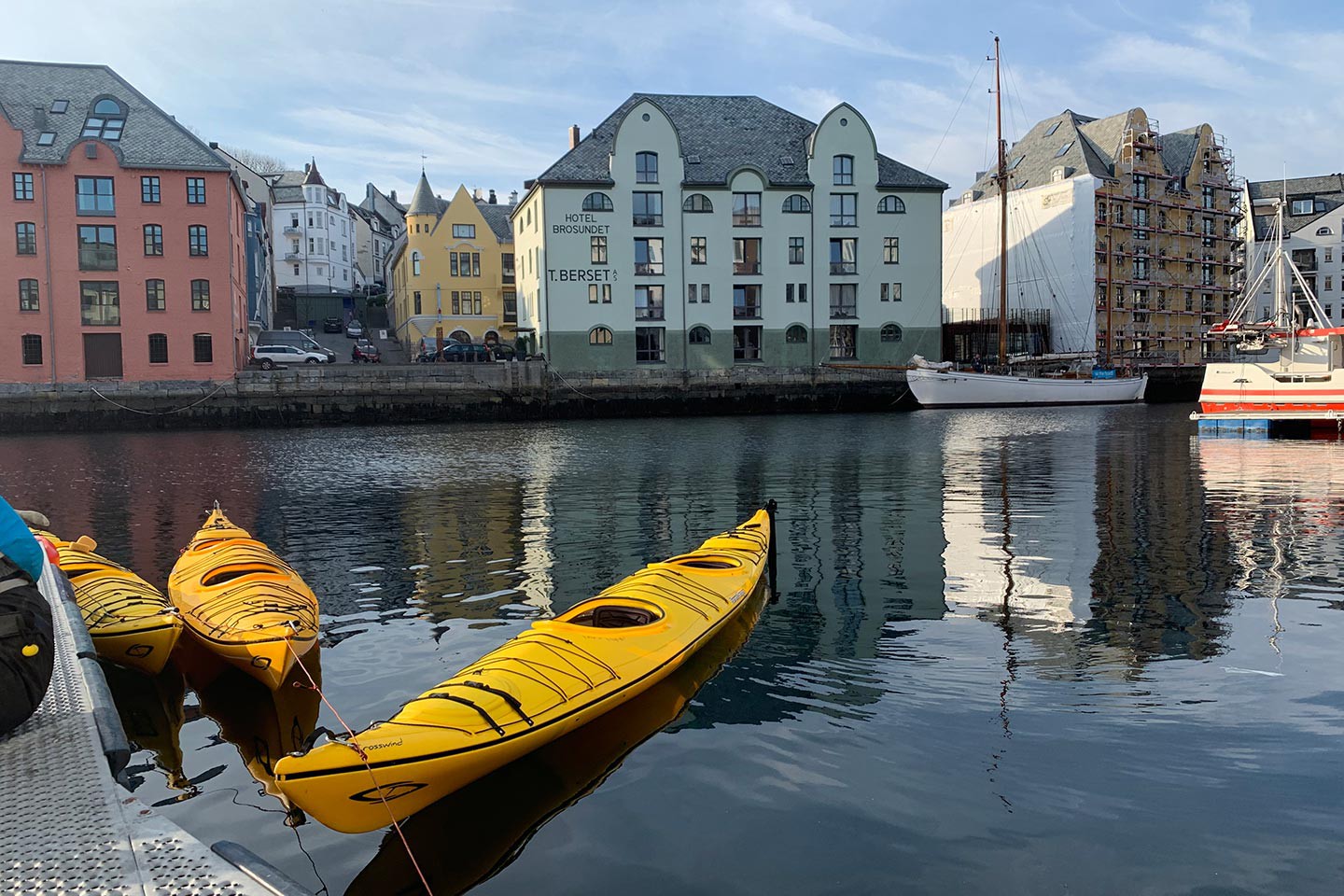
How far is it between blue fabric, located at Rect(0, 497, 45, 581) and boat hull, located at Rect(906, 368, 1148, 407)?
2087 inches

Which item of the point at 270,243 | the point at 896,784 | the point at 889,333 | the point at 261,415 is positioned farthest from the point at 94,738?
the point at 270,243

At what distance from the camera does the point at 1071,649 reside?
9.78 metres

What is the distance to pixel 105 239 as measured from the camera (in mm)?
51219

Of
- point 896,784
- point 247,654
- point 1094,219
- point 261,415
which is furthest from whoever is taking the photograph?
point 1094,219

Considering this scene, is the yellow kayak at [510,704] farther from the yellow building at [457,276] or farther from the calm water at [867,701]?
the yellow building at [457,276]

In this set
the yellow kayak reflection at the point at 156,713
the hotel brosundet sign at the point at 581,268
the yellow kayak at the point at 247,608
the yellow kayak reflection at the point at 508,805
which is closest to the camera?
the yellow kayak reflection at the point at 508,805

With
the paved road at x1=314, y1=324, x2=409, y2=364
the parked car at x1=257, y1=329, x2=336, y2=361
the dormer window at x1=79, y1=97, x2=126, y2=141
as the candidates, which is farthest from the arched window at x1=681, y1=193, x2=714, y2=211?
the dormer window at x1=79, y1=97, x2=126, y2=141

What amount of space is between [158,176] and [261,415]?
13.9m

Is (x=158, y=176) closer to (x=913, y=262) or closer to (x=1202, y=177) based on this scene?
(x=913, y=262)

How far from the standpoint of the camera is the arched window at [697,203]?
5978cm

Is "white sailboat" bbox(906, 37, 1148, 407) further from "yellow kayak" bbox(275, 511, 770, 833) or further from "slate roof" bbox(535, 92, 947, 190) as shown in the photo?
"yellow kayak" bbox(275, 511, 770, 833)

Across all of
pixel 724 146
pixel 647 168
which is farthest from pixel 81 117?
pixel 724 146

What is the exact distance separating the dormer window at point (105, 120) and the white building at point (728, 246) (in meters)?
21.6

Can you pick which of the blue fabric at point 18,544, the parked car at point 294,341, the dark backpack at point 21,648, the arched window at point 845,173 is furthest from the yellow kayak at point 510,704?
the arched window at point 845,173
